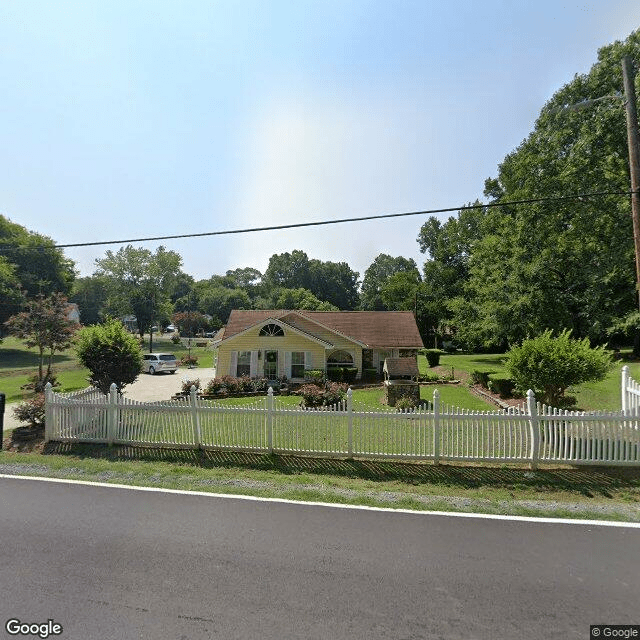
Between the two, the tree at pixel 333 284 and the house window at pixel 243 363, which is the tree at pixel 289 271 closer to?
the tree at pixel 333 284

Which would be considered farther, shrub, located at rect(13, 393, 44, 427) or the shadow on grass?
shrub, located at rect(13, 393, 44, 427)

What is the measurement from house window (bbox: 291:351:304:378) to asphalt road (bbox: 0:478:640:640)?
713 inches

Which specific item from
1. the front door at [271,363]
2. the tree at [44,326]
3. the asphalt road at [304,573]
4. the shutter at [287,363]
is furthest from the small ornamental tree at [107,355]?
the shutter at [287,363]

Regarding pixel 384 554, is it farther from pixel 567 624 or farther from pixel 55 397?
pixel 55 397

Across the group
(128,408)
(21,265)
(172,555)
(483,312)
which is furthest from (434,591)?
(21,265)

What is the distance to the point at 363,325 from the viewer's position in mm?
28531

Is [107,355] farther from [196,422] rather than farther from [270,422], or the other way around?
[270,422]

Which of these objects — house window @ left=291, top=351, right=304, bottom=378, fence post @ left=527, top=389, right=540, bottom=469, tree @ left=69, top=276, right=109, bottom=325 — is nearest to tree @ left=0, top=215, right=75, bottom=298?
tree @ left=69, top=276, right=109, bottom=325

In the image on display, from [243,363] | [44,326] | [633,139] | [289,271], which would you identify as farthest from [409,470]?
[289,271]

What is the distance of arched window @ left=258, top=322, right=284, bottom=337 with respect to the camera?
24938 millimetres

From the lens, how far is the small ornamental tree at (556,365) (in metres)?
11.3

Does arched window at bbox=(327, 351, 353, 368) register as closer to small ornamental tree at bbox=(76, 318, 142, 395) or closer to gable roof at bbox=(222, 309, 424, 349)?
gable roof at bbox=(222, 309, 424, 349)

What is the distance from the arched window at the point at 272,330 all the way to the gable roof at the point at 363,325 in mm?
624

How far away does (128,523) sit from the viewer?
6.31 metres
